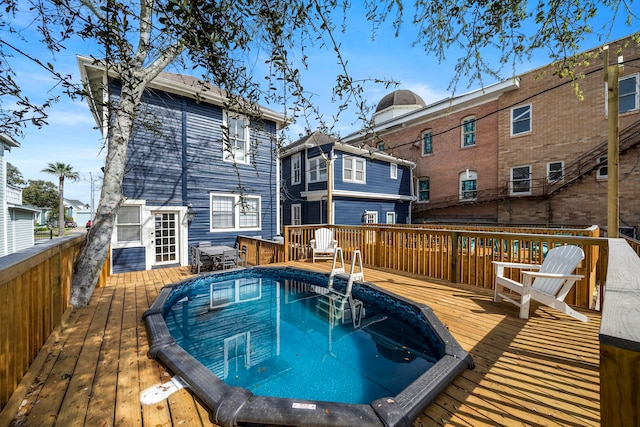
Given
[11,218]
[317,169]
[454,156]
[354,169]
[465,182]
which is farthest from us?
[454,156]

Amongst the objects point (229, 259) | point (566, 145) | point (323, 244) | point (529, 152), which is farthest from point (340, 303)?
point (566, 145)

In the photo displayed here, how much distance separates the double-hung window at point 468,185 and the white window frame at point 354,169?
19.3 feet

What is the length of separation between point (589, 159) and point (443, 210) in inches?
251

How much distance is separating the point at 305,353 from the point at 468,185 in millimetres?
14532

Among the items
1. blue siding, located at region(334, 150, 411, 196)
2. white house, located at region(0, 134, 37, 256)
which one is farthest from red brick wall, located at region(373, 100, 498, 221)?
white house, located at region(0, 134, 37, 256)

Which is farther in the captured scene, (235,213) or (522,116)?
(522,116)

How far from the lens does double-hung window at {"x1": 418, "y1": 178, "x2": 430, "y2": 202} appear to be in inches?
650

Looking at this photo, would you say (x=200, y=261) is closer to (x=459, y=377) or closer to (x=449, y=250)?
(x=449, y=250)

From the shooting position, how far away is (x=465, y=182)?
585 inches

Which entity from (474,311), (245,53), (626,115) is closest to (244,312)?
(474,311)

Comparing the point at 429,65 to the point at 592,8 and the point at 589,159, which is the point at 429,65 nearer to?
the point at 592,8

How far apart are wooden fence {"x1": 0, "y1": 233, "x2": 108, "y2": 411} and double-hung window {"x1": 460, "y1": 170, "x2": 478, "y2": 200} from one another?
1606cm

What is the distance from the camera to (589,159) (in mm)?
10984

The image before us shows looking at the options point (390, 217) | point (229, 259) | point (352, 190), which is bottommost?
point (229, 259)
